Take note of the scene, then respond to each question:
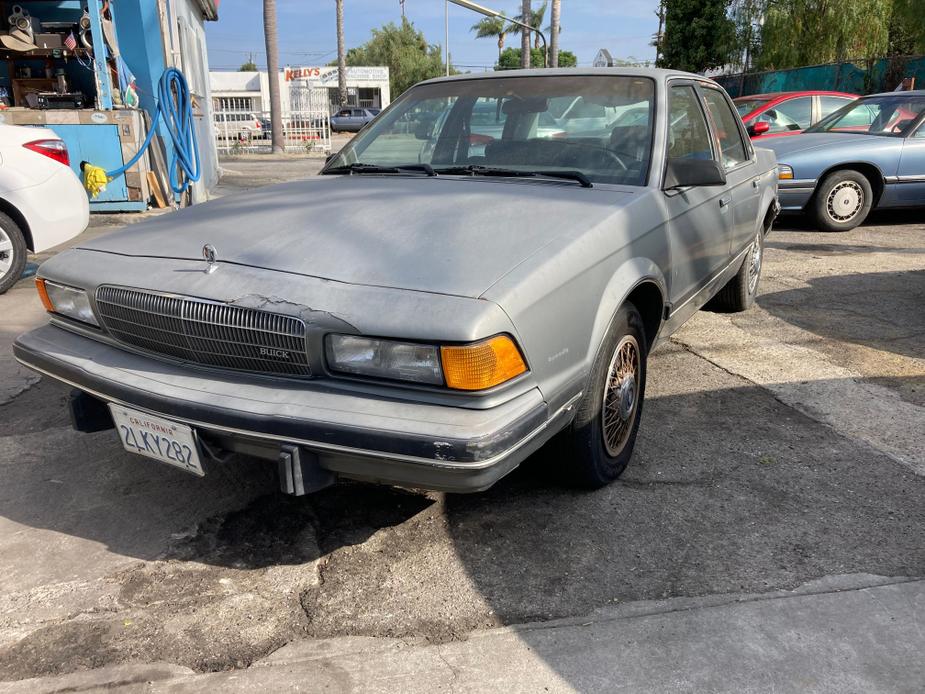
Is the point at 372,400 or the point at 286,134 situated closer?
the point at 372,400

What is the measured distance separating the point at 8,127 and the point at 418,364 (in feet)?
17.5

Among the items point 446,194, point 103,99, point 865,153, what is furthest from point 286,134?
point 446,194

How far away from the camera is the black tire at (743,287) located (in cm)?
534

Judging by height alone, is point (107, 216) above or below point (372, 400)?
below

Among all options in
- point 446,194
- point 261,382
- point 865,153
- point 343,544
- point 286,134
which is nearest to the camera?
point 261,382

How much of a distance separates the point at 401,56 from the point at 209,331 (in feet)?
214

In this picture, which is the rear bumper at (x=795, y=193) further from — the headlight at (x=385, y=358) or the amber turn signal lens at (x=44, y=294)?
the amber turn signal lens at (x=44, y=294)

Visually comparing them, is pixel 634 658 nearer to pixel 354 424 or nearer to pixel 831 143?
pixel 354 424

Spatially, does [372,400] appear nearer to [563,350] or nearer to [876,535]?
[563,350]

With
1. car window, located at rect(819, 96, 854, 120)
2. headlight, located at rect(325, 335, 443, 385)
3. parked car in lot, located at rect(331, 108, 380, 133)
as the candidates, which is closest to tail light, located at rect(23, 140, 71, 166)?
headlight, located at rect(325, 335, 443, 385)

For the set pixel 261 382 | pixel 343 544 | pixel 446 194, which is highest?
pixel 446 194

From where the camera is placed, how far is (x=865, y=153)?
8469 millimetres

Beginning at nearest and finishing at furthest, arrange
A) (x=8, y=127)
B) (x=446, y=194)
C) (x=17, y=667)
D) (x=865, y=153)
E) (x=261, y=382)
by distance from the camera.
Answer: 1. (x=17, y=667)
2. (x=261, y=382)
3. (x=446, y=194)
4. (x=8, y=127)
5. (x=865, y=153)

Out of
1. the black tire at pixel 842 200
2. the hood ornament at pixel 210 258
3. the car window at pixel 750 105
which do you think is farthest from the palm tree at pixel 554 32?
the hood ornament at pixel 210 258
